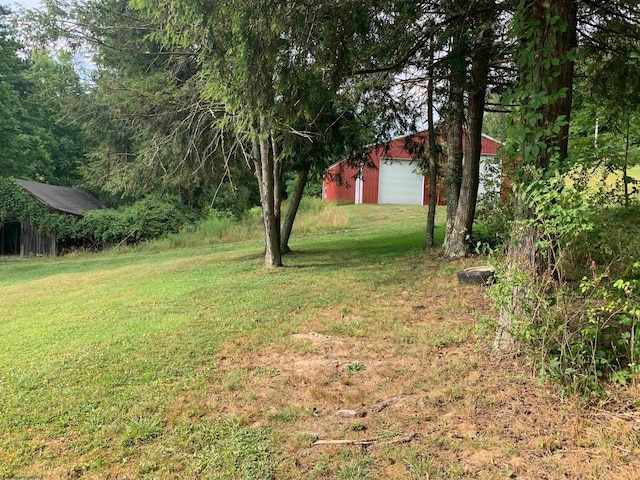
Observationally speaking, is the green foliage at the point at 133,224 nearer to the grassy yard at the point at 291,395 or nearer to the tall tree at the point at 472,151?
the grassy yard at the point at 291,395

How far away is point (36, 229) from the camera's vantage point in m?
22.5

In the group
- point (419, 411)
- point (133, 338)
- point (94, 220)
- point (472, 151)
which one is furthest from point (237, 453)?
point (94, 220)

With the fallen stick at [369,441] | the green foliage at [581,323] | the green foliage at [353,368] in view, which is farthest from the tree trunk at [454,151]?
the fallen stick at [369,441]

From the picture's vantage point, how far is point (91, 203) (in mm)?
26750

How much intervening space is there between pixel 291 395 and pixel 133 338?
279 cm

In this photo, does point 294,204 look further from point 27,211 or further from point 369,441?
point 27,211

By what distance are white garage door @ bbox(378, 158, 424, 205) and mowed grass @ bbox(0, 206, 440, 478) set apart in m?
16.4

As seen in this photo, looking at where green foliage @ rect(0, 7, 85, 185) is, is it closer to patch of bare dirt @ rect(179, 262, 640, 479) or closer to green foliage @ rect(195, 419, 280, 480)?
patch of bare dirt @ rect(179, 262, 640, 479)

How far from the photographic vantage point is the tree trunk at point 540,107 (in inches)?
136

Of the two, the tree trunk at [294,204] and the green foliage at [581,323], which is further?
the tree trunk at [294,204]

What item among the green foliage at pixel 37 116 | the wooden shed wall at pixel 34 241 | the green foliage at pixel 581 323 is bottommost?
the wooden shed wall at pixel 34 241

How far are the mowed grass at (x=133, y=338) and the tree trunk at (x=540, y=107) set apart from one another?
8.92 ft

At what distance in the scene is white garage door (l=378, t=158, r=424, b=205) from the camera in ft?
92.9

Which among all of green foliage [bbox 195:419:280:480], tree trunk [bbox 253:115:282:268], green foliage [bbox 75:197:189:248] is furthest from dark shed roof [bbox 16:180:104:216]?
green foliage [bbox 195:419:280:480]
